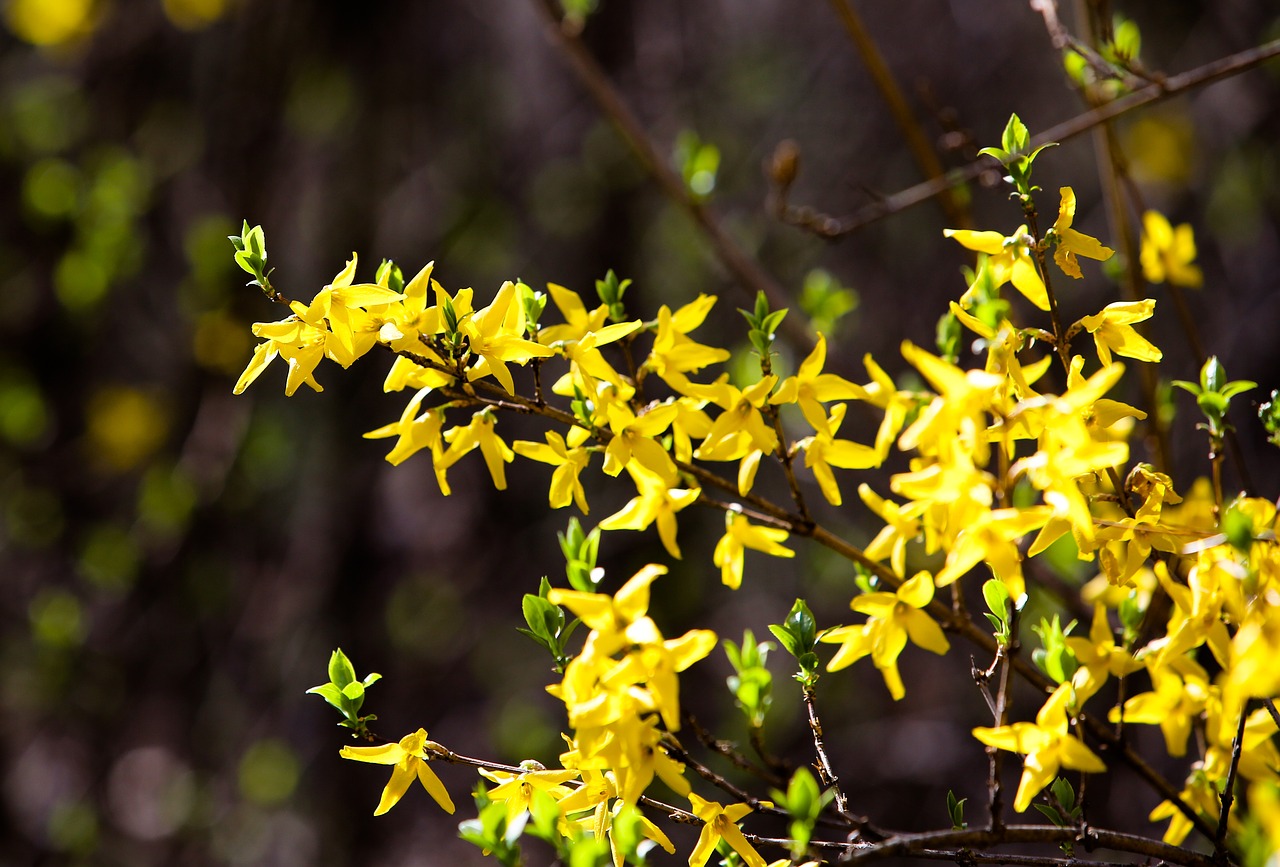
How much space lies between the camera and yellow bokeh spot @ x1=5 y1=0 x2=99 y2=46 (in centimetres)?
438

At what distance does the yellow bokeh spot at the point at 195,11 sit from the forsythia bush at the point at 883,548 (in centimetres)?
376

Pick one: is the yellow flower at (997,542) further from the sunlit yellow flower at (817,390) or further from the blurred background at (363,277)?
the blurred background at (363,277)

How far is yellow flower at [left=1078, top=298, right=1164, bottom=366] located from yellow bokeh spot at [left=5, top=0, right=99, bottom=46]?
4821mm

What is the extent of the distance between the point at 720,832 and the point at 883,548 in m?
0.33

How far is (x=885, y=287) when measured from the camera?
4.27 m

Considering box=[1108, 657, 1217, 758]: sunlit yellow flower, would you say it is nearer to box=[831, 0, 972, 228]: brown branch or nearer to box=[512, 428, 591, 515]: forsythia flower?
box=[512, 428, 591, 515]: forsythia flower

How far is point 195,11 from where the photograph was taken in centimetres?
430

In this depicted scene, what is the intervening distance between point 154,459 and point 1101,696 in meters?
4.00

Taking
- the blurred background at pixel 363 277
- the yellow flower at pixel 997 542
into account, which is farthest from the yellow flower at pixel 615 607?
the blurred background at pixel 363 277

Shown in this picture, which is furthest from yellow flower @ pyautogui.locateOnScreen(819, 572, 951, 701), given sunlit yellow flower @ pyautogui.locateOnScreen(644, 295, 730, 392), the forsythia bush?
sunlit yellow flower @ pyautogui.locateOnScreen(644, 295, 730, 392)

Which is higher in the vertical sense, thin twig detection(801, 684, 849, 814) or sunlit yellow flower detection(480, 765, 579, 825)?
sunlit yellow flower detection(480, 765, 579, 825)

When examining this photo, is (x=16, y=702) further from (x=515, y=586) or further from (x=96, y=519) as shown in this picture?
(x=515, y=586)

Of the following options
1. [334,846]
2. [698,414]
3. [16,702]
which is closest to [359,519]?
[334,846]

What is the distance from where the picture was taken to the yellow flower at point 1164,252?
Answer: 5.25 feet
